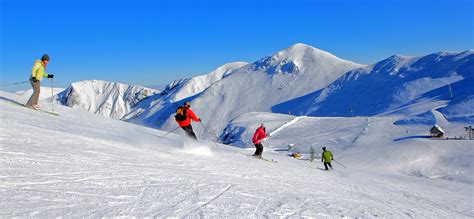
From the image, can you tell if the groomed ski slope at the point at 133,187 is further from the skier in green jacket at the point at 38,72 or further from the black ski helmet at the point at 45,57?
the black ski helmet at the point at 45,57

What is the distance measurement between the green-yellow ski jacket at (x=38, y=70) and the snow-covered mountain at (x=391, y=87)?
88.1 metres

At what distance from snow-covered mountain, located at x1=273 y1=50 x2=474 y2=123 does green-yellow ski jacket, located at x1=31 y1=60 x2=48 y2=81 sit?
88.1 m

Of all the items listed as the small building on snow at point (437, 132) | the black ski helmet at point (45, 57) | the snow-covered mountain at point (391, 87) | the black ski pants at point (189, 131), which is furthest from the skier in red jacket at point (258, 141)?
the snow-covered mountain at point (391, 87)

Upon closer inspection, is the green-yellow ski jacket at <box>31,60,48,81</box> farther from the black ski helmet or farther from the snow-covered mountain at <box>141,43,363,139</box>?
the snow-covered mountain at <box>141,43,363,139</box>

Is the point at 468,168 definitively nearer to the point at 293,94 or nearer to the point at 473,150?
the point at 473,150

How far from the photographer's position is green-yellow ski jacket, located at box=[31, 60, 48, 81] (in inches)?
627

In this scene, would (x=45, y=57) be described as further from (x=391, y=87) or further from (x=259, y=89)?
(x=259, y=89)

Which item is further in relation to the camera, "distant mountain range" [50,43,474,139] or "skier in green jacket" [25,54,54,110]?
"distant mountain range" [50,43,474,139]

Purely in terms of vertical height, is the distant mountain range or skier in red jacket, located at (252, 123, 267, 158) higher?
the distant mountain range

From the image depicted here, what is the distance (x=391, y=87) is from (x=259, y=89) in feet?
215

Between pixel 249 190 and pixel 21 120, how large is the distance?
999 centimetres

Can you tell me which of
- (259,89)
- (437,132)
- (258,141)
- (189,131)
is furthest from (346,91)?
(189,131)

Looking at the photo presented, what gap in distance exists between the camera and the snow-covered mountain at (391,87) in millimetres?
107375

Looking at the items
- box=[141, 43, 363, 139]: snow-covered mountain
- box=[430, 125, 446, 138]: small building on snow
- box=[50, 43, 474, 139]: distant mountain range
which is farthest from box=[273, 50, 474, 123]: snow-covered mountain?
box=[430, 125, 446, 138]: small building on snow
